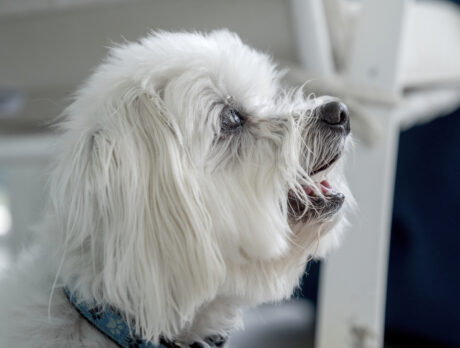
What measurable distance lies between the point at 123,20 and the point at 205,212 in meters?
0.45

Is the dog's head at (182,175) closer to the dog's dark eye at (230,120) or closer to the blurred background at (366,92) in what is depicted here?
the dog's dark eye at (230,120)

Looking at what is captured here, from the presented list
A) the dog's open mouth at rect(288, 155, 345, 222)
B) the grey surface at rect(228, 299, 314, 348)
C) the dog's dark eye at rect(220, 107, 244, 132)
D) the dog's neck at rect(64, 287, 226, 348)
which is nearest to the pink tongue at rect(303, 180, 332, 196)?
the dog's open mouth at rect(288, 155, 345, 222)

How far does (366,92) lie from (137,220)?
0.53 m

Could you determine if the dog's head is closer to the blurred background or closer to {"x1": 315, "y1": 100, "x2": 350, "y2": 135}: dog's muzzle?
{"x1": 315, "y1": 100, "x2": 350, "y2": 135}: dog's muzzle

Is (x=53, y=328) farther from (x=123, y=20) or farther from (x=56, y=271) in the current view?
(x=123, y=20)

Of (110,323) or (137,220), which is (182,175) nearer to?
(137,220)

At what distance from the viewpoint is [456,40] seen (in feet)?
4.28

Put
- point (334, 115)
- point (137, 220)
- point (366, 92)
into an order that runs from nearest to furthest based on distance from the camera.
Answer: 1. point (137, 220)
2. point (334, 115)
3. point (366, 92)

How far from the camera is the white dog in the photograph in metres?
0.72

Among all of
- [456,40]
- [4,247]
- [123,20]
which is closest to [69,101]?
[123,20]

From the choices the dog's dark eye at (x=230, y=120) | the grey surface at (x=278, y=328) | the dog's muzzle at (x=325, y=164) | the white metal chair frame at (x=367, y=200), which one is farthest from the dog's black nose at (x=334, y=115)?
the grey surface at (x=278, y=328)

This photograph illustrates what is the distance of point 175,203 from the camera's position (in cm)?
72

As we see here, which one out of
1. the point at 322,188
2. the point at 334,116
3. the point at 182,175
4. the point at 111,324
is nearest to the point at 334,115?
the point at 334,116

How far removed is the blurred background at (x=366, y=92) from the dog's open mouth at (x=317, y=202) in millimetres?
232
